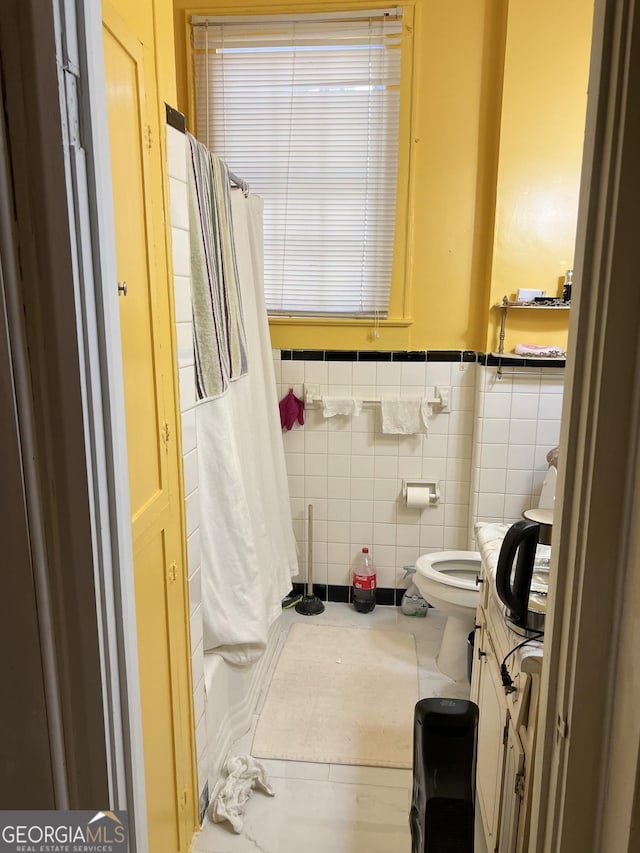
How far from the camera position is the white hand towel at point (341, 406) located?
2943mm

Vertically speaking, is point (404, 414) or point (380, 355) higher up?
point (380, 355)

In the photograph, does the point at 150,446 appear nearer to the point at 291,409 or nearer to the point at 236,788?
the point at 236,788

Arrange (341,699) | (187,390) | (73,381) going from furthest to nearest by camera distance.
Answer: (341,699) < (187,390) < (73,381)

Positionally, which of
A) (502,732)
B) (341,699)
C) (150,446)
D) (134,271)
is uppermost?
(134,271)

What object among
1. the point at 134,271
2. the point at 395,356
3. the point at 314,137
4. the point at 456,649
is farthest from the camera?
the point at 395,356

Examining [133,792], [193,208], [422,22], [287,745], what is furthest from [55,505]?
[422,22]

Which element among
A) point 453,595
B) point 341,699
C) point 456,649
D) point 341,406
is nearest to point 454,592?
point 453,595

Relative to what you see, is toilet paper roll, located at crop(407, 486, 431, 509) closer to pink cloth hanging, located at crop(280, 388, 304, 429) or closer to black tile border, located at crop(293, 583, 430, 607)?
black tile border, located at crop(293, 583, 430, 607)

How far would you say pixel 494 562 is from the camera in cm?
160

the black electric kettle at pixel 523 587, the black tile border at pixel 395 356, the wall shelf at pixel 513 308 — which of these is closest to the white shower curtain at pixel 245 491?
the black tile border at pixel 395 356

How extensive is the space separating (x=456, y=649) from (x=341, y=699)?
527 millimetres

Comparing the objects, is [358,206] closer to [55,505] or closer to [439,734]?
[439,734]

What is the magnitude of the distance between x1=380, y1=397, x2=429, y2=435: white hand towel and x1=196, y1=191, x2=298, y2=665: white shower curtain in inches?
22.0

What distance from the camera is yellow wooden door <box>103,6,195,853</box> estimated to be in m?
1.16
